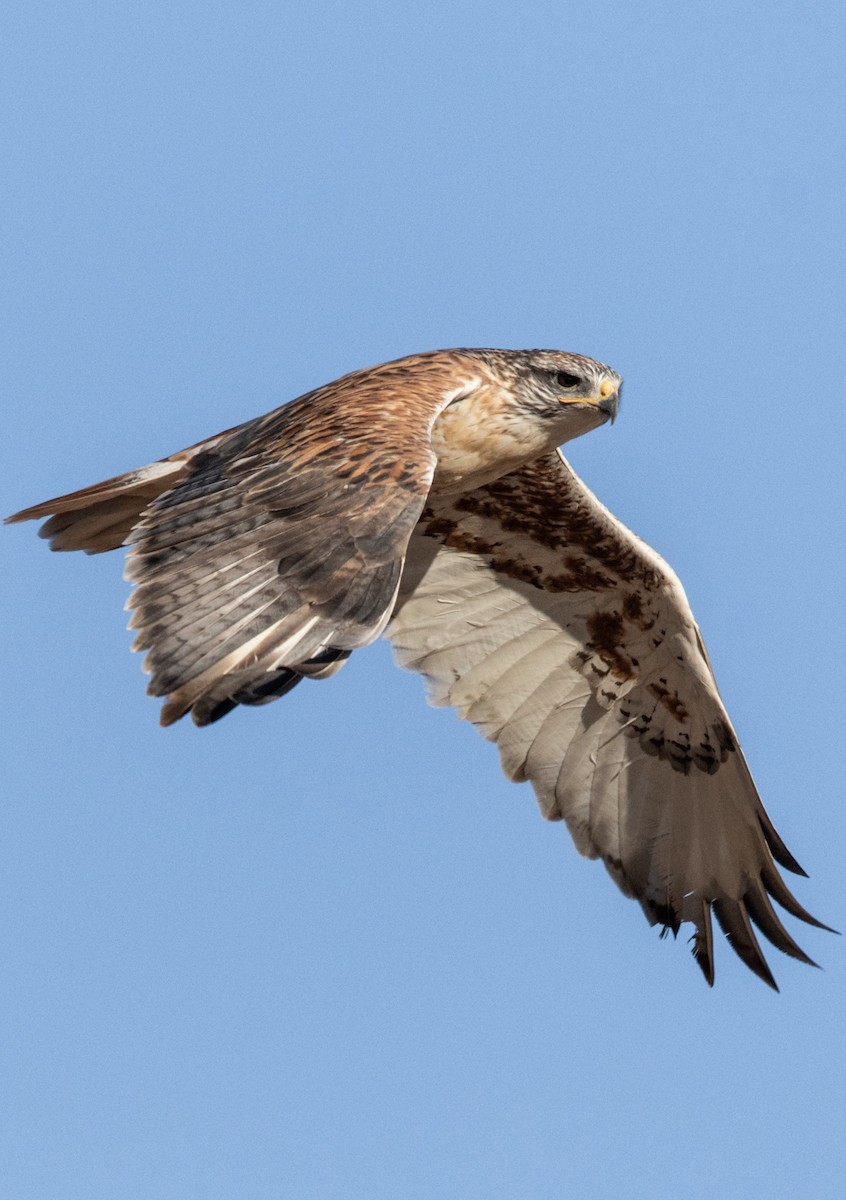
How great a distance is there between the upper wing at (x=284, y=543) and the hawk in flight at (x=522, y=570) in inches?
0.6

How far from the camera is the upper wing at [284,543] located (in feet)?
24.7

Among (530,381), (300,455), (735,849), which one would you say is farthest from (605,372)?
(735,849)

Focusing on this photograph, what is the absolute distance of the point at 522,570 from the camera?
11328mm

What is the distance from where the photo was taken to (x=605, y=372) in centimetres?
1005

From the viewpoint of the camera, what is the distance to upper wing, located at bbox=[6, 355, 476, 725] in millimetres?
7527

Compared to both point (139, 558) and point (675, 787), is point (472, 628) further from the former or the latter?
point (139, 558)

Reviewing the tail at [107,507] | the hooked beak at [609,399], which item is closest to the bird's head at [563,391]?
the hooked beak at [609,399]

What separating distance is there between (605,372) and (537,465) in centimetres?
74

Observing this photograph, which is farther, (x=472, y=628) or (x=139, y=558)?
(x=472, y=628)

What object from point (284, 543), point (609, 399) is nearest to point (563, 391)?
point (609, 399)

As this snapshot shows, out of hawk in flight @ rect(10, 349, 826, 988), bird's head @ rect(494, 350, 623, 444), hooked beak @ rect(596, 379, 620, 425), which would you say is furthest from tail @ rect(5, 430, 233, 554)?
hooked beak @ rect(596, 379, 620, 425)

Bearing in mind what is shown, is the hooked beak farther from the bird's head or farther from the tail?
the tail

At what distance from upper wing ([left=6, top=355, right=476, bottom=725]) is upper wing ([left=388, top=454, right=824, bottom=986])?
178cm

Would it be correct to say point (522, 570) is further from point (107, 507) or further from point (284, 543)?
point (284, 543)
